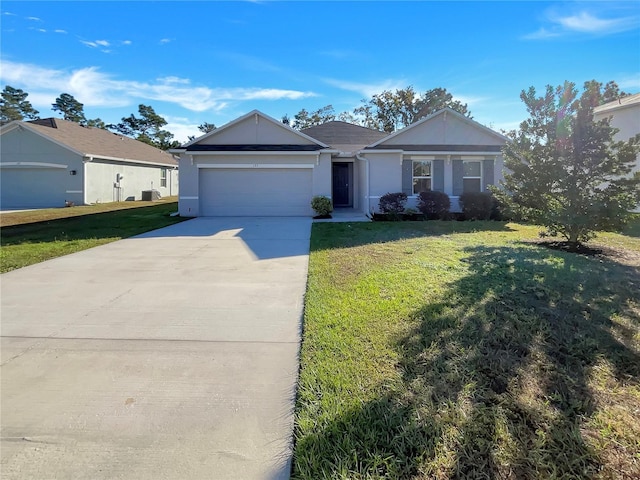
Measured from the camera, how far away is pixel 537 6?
932cm

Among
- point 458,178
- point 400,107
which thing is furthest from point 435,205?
point 400,107

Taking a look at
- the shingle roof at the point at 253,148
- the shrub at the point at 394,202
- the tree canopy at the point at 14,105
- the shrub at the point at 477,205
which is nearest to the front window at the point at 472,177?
the shrub at the point at 477,205

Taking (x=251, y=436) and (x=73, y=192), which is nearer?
(x=251, y=436)

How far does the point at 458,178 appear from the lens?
15836 mm

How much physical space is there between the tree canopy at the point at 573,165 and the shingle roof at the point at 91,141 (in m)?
22.8

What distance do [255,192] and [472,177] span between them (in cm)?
956

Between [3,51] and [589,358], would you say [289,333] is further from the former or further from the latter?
[3,51]

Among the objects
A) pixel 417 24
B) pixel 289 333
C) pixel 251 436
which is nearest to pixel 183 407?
pixel 251 436

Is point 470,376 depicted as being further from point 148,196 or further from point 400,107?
point 400,107

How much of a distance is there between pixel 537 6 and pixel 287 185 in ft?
34.8

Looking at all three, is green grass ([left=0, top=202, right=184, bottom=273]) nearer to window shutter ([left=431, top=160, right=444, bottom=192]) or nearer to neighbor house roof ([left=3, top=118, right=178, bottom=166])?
neighbor house roof ([left=3, top=118, right=178, bottom=166])

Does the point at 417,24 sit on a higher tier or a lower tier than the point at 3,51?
lower

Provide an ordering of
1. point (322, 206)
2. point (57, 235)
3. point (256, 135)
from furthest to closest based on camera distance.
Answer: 1. point (256, 135)
2. point (322, 206)
3. point (57, 235)

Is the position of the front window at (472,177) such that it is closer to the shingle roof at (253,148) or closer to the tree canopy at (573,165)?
the shingle roof at (253,148)
